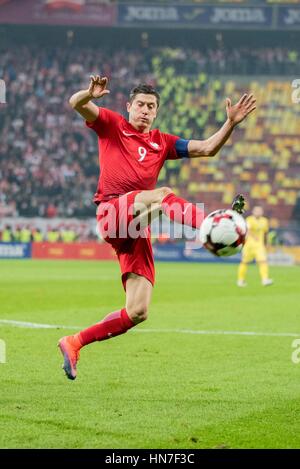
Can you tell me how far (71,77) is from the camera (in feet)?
154

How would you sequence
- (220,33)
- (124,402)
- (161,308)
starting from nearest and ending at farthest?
(124,402), (161,308), (220,33)

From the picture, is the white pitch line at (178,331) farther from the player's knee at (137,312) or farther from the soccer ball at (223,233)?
the soccer ball at (223,233)

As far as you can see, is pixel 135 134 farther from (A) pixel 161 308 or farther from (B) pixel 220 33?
(B) pixel 220 33

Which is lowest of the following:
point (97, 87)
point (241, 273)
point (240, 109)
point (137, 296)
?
point (241, 273)

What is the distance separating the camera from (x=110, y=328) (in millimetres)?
7680

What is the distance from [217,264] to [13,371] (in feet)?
91.2

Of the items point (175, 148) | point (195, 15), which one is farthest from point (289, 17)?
point (175, 148)

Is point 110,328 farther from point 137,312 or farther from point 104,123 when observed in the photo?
point 104,123

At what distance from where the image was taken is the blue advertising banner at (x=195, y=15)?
45969mm

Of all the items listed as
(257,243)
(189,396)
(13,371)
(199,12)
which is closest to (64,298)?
(257,243)

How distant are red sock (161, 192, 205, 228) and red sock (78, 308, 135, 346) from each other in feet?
4.65

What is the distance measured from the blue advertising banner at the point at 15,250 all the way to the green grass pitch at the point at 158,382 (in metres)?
20.5

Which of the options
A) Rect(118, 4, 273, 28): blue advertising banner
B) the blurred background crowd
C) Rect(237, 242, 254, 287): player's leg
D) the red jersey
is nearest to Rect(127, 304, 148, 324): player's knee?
the red jersey

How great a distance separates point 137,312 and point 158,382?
808mm
